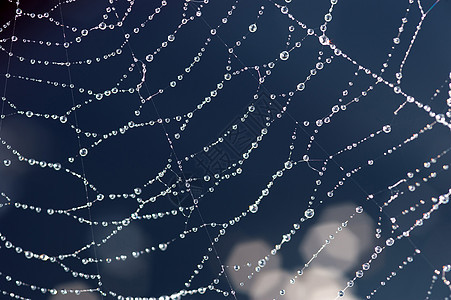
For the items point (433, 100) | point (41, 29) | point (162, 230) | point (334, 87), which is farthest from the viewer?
point (162, 230)

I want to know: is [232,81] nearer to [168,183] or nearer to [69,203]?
[168,183]

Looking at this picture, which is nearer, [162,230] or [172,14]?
[172,14]

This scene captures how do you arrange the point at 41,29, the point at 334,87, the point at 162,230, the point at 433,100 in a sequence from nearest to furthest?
the point at 433,100 → the point at 41,29 → the point at 334,87 → the point at 162,230

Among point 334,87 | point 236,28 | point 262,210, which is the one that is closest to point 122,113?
point 236,28

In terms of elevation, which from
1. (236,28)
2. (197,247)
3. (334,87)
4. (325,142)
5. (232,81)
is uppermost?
(236,28)

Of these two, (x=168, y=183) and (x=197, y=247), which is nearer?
(x=168, y=183)

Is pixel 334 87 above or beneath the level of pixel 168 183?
above

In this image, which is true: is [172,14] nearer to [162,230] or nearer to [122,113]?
[122,113]

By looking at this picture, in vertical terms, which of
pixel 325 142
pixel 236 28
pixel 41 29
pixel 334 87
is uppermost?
pixel 41 29

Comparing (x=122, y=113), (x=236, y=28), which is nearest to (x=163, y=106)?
(x=122, y=113)
